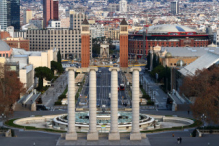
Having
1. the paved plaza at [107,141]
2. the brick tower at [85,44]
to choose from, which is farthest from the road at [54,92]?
the paved plaza at [107,141]

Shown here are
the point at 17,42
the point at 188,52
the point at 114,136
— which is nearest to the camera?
the point at 114,136

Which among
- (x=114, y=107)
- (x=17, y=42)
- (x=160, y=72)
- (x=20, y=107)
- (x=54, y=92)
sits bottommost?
(x=54, y=92)

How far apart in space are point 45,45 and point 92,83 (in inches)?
5452

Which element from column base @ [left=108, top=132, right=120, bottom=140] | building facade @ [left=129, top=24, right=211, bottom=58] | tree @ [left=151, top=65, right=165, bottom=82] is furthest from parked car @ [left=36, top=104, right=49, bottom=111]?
building facade @ [left=129, top=24, right=211, bottom=58]

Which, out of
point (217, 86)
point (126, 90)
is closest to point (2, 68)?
point (126, 90)

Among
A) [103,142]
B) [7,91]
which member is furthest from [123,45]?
[103,142]

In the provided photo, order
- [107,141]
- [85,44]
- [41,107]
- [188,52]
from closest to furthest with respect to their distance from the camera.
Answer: [107,141] → [41,107] → [188,52] → [85,44]

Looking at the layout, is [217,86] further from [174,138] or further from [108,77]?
[108,77]

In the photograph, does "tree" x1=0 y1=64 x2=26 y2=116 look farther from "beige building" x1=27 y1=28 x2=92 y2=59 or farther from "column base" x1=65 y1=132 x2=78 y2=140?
"beige building" x1=27 y1=28 x2=92 y2=59

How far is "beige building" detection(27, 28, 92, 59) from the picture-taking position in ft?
616

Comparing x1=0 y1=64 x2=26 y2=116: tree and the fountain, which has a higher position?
x1=0 y1=64 x2=26 y2=116: tree

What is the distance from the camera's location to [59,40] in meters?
189

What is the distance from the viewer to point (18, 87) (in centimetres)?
7650

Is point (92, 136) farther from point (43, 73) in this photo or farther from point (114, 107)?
point (43, 73)
